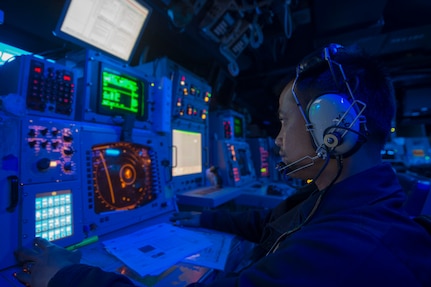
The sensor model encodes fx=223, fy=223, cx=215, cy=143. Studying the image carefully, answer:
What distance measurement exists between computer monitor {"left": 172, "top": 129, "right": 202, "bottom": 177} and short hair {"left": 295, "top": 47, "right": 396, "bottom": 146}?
165 centimetres

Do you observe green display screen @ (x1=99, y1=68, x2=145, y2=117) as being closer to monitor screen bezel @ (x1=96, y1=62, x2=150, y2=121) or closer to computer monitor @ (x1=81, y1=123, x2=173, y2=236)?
monitor screen bezel @ (x1=96, y1=62, x2=150, y2=121)

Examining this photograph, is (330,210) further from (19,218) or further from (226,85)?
(226,85)

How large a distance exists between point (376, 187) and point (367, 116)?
0.24m

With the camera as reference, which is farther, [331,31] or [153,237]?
[331,31]

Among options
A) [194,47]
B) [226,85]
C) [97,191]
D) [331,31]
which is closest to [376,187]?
[97,191]

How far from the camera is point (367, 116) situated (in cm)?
73

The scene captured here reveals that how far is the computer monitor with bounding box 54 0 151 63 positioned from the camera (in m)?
1.44

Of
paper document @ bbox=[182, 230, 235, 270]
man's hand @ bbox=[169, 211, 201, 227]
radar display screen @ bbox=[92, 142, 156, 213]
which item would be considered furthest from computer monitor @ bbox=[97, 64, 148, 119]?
paper document @ bbox=[182, 230, 235, 270]

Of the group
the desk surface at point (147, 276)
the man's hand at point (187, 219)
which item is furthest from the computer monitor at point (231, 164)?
the desk surface at point (147, 276)

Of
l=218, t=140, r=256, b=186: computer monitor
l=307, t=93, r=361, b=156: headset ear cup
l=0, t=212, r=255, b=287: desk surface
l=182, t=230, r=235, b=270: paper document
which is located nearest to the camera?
l=307, t=93, r=361, b=156: headset ear cup

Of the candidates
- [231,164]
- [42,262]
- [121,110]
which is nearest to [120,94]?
[121,110]

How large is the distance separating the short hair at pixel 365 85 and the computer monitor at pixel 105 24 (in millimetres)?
1501

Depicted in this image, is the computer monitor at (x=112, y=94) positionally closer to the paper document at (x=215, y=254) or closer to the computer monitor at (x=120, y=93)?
the computer monitor at (x=120, y=93)

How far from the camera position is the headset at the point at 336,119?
2.25 ft
